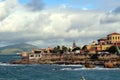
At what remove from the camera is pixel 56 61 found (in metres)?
198

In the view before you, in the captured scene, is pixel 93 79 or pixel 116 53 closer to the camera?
pixel 93 79

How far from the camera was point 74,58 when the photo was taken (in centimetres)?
19938

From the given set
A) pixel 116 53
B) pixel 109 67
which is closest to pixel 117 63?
pixel 109 67

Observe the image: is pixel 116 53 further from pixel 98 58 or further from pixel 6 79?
pixel 6 79

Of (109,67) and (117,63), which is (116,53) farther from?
(109,67)

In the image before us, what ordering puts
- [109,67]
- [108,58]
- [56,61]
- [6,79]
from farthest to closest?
[56,61] → [108,58] → [109,67] → [6,79]

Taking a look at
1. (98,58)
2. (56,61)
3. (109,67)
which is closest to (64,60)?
(56,61)

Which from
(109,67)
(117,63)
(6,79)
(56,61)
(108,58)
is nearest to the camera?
(6,79)

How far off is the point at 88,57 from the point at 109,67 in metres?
51.2

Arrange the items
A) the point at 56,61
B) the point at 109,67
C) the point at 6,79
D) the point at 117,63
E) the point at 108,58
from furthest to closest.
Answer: the point at 56,61, the point at 108,58, the point at 117,63, the point at 109,67, the point at 6,79

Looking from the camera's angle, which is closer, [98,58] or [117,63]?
[117,63]

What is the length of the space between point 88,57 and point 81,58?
357cm

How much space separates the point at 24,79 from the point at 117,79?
22.3 m

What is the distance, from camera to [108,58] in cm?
18588
